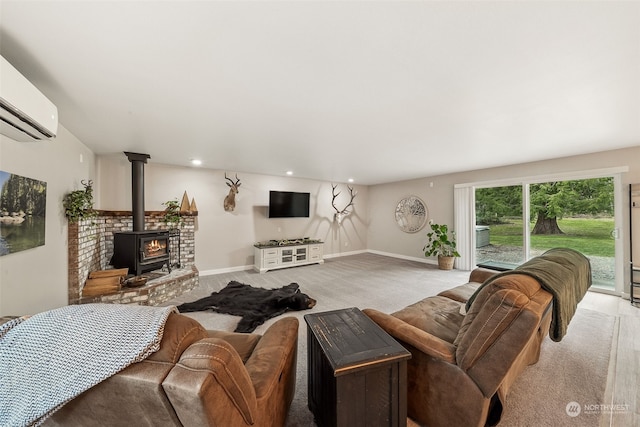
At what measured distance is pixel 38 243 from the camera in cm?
204

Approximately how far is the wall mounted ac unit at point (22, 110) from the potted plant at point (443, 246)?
6191 millimetres

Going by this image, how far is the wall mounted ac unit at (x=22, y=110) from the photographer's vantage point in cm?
128

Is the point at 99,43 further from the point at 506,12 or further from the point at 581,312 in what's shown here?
the point at 581,312

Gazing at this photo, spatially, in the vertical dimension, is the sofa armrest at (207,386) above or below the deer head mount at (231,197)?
below

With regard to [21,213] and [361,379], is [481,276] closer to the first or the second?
[361,379]

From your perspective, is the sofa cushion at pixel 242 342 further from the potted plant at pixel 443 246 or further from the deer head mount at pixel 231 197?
the potted plant at pixel 443 246

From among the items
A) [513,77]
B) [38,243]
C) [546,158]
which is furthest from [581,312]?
[38,243]

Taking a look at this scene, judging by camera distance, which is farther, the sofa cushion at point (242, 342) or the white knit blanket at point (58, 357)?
the sofa cushion at point (242, 342)

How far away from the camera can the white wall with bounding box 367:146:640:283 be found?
3494 millimetres

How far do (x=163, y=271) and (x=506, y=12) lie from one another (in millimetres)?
4946

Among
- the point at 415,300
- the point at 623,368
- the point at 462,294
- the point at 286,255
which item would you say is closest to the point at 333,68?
the point at 462,294

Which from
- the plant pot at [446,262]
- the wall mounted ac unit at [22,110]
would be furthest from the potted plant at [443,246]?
the wall mounted ac unit at [22,110]

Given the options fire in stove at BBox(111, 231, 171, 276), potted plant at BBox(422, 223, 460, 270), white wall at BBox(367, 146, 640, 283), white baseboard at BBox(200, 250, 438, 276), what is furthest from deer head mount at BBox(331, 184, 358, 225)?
fire in stove at BBox(111, 231, 171, 276)

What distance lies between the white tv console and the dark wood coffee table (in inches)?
160
